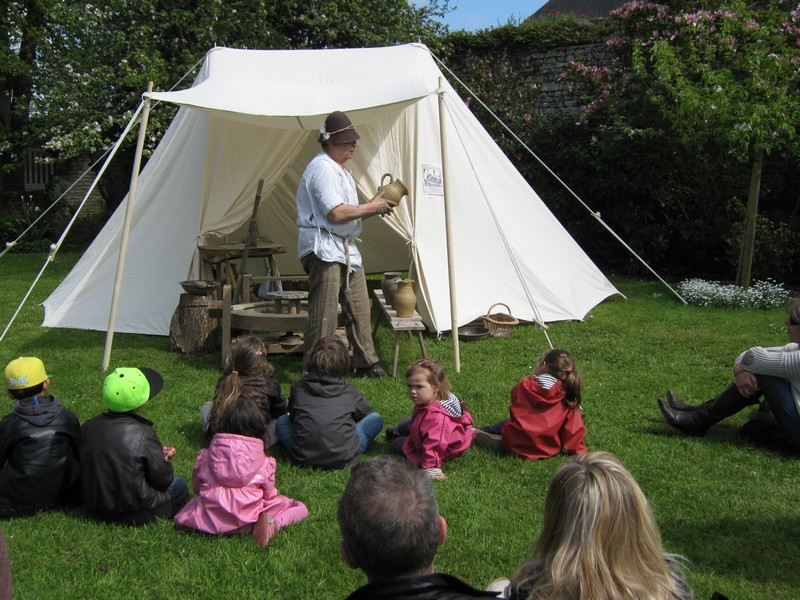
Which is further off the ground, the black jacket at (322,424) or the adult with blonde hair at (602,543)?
the adult with blonde hair at (602,543)

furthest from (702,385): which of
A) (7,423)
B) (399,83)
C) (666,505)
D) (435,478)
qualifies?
(7,423)

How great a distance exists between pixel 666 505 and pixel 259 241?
4937 millimetres

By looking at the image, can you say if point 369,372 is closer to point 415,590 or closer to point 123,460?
point 123,460

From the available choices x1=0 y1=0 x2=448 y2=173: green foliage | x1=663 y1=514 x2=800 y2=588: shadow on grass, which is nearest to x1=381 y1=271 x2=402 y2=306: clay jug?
x1=663 y1=514 x2=800 y2=588: shadow on grass

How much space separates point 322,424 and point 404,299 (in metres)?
2.09

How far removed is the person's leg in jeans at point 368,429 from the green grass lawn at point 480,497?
10 centimetres

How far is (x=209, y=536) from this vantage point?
3121 mm

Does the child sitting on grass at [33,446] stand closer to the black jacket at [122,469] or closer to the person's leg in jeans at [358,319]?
the black jacket at [122,469]

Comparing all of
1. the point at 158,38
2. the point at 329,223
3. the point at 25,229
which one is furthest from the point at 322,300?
the point at 25,229

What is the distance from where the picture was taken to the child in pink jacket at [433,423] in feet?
12.3

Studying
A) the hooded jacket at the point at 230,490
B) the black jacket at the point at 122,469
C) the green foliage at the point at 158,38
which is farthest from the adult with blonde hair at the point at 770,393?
the green foliage at the point at 158,38

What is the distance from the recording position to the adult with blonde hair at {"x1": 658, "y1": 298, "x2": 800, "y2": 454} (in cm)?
367

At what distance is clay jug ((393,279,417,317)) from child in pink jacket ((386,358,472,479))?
1.92 meters

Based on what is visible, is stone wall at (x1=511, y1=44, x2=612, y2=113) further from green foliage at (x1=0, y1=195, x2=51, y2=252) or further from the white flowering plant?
green foliage at (x1=0, y1=195, x2=51, y2=252)
